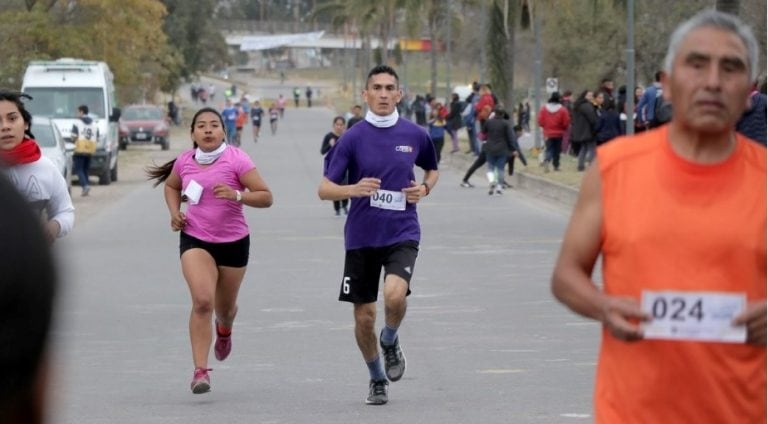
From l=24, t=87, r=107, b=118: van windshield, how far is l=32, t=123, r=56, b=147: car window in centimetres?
943

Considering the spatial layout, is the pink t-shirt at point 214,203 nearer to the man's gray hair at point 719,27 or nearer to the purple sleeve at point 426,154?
the purple sleeve at point 426,154

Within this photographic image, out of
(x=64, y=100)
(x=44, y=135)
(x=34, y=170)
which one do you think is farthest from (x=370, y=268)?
(x=64, y=100)

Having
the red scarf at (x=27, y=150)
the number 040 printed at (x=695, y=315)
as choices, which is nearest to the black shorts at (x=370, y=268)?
the red scarf at (x=27, y=150)

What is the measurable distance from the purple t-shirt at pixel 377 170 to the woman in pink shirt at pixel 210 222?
769 millimetres

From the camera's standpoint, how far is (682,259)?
4.23 metres

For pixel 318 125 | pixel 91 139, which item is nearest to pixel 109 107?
pixel 91 139

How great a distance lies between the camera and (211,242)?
10508 mm

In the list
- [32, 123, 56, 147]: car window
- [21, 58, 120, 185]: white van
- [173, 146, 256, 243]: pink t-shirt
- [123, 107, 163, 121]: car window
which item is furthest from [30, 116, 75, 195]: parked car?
[123, 107, 163, 121]: car window

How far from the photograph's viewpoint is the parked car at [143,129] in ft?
190

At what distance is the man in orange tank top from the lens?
4219 mm

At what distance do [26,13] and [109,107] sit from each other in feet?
48.4

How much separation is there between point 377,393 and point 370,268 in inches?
29.4

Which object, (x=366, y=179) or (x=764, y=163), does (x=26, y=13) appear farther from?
(x=764, y=163)

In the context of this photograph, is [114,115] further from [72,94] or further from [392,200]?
[392,200]
